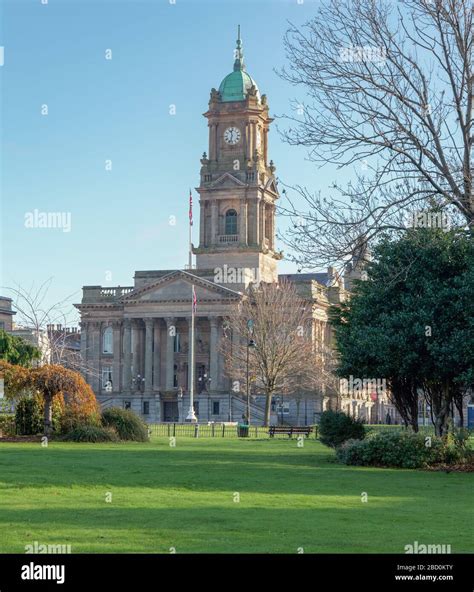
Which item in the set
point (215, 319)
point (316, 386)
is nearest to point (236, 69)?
point (215, 319)

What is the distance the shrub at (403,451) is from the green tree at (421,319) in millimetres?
2158

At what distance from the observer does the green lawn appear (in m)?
15.4

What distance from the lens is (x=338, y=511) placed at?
19.3m

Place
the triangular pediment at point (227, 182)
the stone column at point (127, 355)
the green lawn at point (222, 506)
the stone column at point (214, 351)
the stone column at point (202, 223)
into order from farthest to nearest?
the stone column at point (202, 223) → the triangular pediment at point (227, 182) → the stone column at point (127, 355) → the stone column at point (214, 351) → the green lawn at point (222, 506)

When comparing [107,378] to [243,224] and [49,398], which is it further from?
[49,398]

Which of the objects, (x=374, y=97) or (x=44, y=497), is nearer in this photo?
(x=44, y=497)

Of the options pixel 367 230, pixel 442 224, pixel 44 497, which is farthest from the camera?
pixel 442 224

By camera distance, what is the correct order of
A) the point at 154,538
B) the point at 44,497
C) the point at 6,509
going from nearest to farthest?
the point at 154,538 → the point at 6,509 → the point at 44,497

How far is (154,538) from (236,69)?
387ft

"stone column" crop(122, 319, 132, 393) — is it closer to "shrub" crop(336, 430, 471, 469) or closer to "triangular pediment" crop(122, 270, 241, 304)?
"triangular pediment" crop(122, 270, 241, 304)

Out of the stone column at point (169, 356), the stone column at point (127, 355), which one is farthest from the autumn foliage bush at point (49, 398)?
the stone column at point (127, 355)

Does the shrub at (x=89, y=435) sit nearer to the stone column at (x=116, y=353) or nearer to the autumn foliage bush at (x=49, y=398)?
the autumn foliage bush at (x=49, y=398)

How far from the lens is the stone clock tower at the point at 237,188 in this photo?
122 metres

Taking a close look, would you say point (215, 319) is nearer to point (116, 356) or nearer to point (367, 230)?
point (116, 356)
